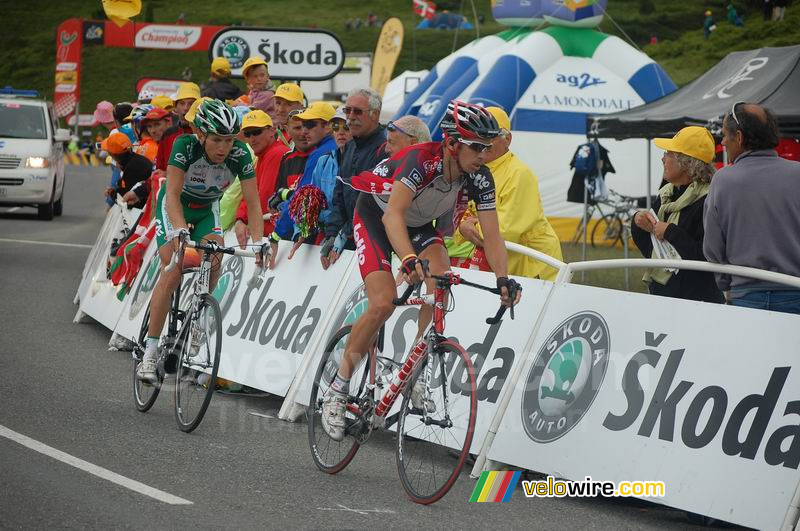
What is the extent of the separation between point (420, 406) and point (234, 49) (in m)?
11.1

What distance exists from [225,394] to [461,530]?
433 centimetres

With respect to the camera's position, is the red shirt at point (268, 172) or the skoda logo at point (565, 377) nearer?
the skoda logo at point (565, 377)

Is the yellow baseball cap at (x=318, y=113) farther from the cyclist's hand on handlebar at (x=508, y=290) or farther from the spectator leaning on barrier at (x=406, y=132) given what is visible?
the cyclist's hand on handlebar at (x=508, y=290)

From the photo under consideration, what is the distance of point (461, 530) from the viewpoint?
5.77 metres

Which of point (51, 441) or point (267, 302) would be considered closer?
point (51, 441)

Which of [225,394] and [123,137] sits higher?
[123,137]

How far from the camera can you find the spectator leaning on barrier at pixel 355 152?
8711 millimetres

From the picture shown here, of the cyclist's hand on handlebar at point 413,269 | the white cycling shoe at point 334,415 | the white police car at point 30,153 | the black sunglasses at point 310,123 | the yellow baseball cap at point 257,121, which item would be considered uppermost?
the black sunglasses at point 310,123

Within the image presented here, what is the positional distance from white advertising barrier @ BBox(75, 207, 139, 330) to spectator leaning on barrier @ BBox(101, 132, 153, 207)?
1.81 feet

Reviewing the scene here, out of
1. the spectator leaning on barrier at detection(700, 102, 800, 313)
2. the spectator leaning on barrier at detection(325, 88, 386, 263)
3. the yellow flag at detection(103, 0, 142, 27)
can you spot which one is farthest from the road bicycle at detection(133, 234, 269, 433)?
the yellow flag at detection(103, 0, 142, 27)

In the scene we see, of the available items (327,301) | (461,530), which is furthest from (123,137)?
(461,530)

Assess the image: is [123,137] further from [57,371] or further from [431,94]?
[431,94]

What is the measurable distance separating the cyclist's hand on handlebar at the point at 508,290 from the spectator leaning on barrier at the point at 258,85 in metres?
7.94

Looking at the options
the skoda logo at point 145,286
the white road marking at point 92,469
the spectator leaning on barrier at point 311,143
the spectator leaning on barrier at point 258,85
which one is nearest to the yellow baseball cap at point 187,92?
the spectator leaning on barrier at point 258,85
